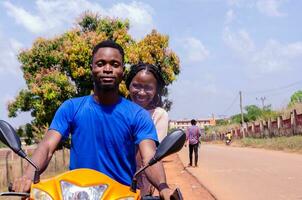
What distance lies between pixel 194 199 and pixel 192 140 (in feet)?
24.9

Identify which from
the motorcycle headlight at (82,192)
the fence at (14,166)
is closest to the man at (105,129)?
the motorcycle headlight at (82,192)

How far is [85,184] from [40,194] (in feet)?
0.75

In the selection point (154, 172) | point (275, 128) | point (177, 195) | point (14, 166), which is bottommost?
point (14, 166)

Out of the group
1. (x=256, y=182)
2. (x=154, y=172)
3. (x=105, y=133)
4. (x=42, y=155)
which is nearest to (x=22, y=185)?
(x=42, y=155)

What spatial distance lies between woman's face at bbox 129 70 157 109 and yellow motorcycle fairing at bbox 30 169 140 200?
2.18 metres

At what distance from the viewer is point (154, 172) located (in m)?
3.20

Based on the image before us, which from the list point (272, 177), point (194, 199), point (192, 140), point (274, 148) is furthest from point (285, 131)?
point (194, 199)

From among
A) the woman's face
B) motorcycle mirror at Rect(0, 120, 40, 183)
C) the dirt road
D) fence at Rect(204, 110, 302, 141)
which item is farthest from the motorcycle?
fence at Rect(204, 110, 302, 141)

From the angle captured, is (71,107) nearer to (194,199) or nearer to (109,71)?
(109,71)

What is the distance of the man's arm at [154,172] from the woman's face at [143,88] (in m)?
1.53

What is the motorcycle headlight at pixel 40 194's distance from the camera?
2605mm

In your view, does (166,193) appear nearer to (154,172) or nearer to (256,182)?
(154,172)

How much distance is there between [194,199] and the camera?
11.0m

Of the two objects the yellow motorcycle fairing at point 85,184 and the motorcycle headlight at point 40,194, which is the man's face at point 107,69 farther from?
the motorcycle headlight at point 40,194
